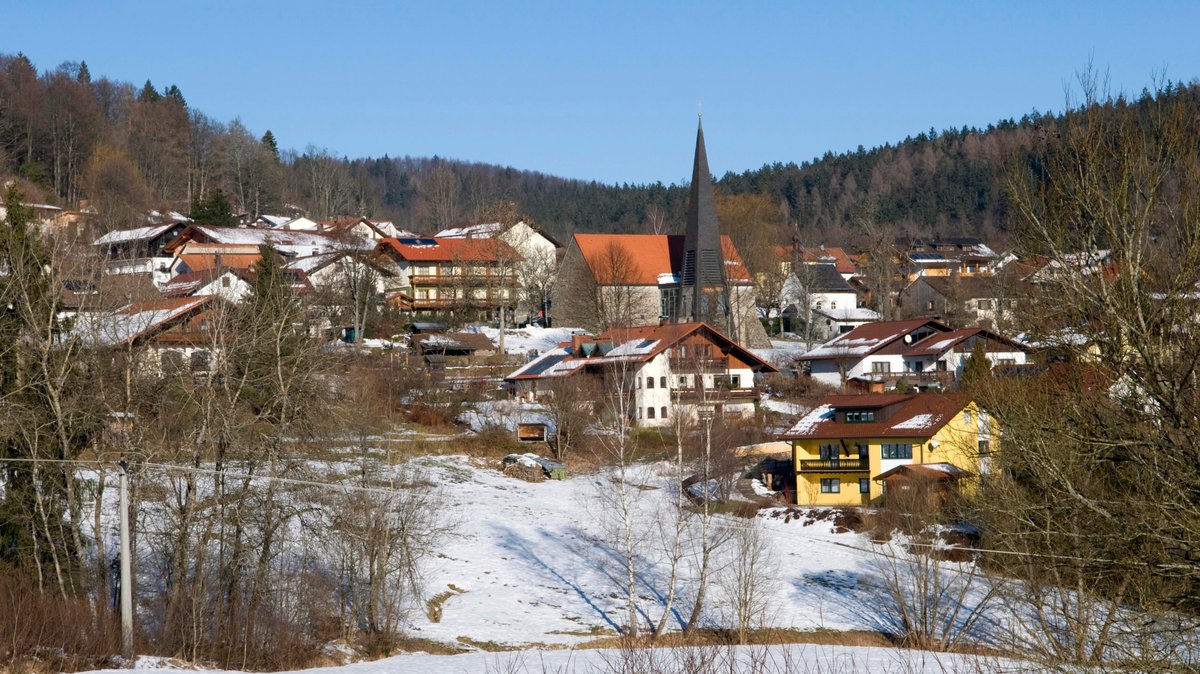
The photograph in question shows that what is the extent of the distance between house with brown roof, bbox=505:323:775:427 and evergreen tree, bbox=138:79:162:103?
87.5m

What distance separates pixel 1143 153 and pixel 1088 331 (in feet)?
6.50

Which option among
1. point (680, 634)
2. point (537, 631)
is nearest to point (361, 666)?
point (537, 631)

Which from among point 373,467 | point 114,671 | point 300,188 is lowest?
point 114,671

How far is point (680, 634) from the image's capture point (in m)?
29.5

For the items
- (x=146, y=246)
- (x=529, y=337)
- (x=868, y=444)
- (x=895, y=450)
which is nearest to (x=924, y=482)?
(x=895, y=450)

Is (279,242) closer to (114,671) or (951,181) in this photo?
(114,671)

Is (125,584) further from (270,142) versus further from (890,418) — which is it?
(270,142)

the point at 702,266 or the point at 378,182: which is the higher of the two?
the point at 378,182

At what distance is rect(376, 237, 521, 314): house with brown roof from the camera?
2788 inches

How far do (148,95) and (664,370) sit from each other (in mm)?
98330

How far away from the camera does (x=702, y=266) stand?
2825 inches

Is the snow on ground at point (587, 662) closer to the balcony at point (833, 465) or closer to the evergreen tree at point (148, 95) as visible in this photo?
the balcony at point (833, 465)

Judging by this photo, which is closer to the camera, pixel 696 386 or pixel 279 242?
pixel 696 386

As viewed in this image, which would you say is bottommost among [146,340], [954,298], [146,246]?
[146,340]
